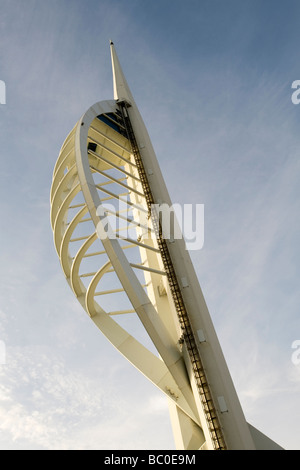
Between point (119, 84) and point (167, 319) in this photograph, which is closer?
point (167, 319)

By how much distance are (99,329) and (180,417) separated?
437cm

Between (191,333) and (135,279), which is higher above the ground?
(135,279)

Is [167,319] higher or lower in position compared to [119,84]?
lower

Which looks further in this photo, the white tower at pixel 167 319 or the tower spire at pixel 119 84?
the tower spire at pixel 119 84

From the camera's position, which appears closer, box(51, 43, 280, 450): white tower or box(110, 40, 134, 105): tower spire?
box(51, 43, 280, 450): white tower

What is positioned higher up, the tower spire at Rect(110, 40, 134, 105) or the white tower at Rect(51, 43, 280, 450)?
the tower spire at Rect(110, 40, 134, 105)

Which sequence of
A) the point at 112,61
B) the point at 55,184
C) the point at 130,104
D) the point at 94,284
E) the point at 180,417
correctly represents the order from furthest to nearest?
the point at 112,61, the point at 130,104, the point at 55,184, the point at 94,284, the point at 180,417

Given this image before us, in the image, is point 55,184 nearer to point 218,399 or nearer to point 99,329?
point 99,329

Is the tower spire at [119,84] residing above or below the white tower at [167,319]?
above

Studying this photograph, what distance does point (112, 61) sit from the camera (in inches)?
1000

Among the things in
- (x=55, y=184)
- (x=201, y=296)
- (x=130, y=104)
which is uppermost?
(x=130, y=104)
